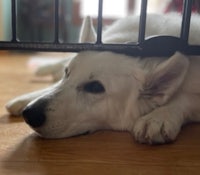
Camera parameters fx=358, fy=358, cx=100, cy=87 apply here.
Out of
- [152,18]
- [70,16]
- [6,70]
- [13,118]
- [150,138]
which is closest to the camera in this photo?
[150,138]

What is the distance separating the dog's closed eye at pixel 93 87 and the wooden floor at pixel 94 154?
13 cm

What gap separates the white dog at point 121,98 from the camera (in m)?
1.01

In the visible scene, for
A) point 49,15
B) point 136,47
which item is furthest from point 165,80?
point 49,15

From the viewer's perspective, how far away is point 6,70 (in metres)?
Result: 2.31

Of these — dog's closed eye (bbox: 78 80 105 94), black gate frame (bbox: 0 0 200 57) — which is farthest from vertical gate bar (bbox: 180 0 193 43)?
dog's closed eye (bbox: 78 80 105 94)

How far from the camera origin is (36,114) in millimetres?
1001

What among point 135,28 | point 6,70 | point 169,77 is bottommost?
point 6,70

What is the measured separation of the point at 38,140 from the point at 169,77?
17.2 inches

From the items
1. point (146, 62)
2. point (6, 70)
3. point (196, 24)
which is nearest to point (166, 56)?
point (146, 62)

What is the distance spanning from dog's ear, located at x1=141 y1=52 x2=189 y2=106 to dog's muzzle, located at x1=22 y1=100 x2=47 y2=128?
1.04 feet

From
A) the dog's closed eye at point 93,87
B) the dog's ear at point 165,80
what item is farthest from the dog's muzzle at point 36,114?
the dog's ear at point 165,80

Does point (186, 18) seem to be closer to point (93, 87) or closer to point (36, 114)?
point (93, 87)

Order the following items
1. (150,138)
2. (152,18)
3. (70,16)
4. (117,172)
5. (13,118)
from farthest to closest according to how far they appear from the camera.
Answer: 1. (70,16)
2. (152,18)
3. (13,118)
4. (150,138)
5. (117,172)

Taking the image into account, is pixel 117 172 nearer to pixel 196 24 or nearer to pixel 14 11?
pixel 14 11
